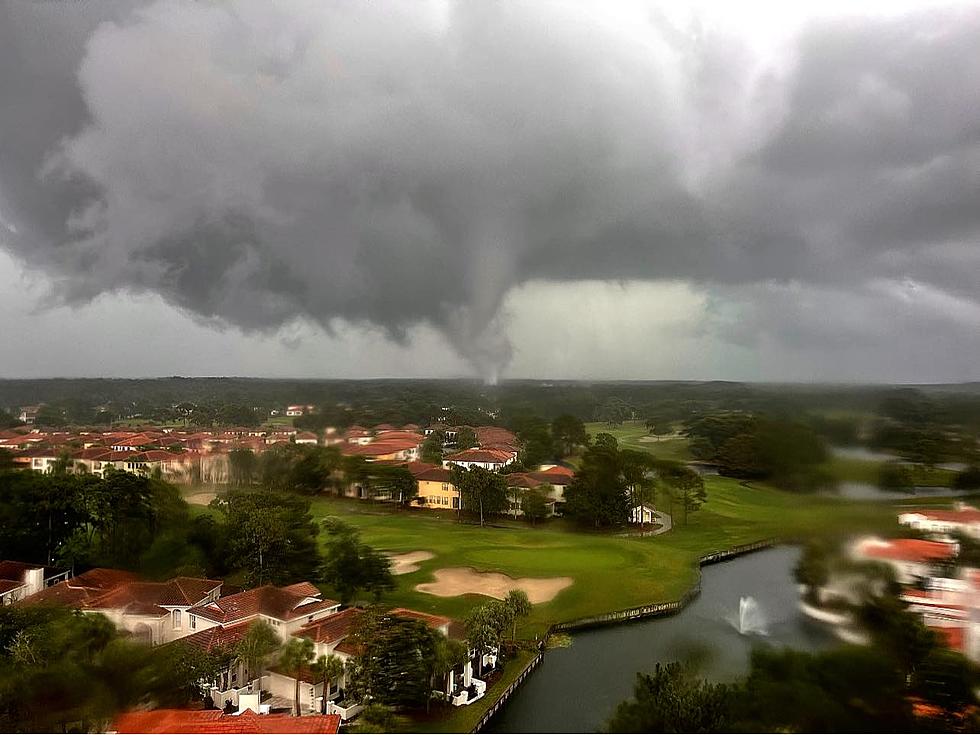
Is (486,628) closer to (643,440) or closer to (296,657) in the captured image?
(296,657)

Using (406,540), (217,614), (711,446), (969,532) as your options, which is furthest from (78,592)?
(969,532)

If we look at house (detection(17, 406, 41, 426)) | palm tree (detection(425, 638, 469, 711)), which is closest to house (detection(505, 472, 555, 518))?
palm tree (detection(425, 638, 469, 711))

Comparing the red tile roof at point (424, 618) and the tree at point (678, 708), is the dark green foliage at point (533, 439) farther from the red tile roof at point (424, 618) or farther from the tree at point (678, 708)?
the tree at point (678, 708)

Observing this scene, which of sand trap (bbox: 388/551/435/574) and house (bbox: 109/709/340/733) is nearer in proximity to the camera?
house (bbox: 109/709/340/733)

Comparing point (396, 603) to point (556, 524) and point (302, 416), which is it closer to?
point (302, 416)

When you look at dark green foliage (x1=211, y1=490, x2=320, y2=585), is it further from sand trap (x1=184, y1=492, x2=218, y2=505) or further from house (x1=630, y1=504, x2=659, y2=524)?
house (x1=630, y1=504, x2=659, y2=524)

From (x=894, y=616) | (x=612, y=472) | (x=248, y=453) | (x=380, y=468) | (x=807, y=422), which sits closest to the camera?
→ (x=894, y=616)
